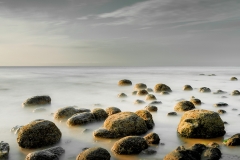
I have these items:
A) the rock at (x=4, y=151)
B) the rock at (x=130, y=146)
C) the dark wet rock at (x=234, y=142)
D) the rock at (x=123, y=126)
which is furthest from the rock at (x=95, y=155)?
the dark wet rock at (x=234, y=142)

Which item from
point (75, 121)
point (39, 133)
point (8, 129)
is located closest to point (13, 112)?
point (8, 129)

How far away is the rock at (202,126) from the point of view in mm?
6648

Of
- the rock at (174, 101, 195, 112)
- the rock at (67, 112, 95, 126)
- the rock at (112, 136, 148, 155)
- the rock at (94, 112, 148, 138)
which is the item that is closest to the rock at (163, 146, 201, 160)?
the rock at (112, 136, 148, 155)

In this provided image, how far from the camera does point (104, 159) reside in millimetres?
5090

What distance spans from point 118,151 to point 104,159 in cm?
55

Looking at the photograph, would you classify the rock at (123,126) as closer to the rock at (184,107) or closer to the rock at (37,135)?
the rock at (37,135)

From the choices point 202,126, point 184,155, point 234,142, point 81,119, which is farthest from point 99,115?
point 234,142

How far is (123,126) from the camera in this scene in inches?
267

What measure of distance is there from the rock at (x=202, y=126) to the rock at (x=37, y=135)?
11.1 ft

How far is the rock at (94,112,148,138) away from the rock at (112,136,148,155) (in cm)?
100

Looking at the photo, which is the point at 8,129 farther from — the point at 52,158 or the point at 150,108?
the point at 150,108

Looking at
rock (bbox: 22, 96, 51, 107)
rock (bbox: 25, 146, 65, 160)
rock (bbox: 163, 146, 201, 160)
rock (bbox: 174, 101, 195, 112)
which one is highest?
rock (bbox: 163, 146, 201, 160)

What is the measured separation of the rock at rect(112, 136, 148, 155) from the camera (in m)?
5.52

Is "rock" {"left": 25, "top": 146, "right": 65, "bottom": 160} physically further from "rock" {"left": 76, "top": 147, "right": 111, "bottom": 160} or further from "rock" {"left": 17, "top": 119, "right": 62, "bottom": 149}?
"rock" {"left": 17, "top": 119, "right": 62, "bottom": 149}
